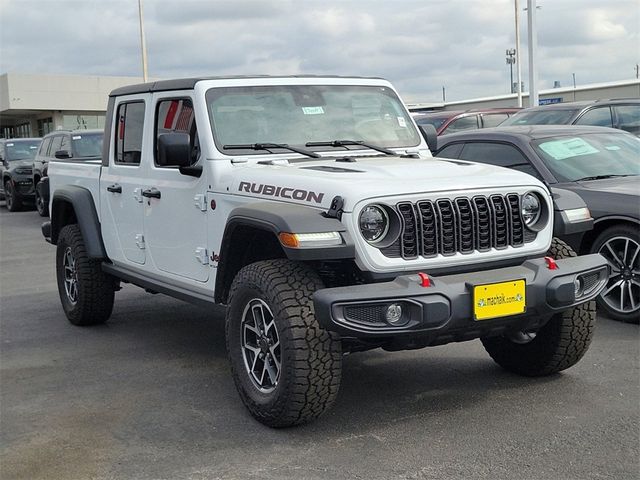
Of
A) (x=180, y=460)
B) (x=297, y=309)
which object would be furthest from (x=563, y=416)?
(x=180, y=460)

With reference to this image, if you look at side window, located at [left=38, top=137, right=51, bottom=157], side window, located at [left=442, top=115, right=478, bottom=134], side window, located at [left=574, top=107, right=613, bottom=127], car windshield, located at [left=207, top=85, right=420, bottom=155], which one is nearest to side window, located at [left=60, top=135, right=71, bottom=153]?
side window, located at [left=38, top=137, right=51, bottom=157]

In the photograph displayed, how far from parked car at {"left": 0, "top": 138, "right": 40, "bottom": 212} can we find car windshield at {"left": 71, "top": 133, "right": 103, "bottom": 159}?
4083 mm

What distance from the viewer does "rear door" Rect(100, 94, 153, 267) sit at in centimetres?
629

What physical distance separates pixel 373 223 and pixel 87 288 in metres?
3.50

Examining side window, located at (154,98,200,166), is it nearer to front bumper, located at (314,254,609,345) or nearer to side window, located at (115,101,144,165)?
side window, located at (115,101,144,165)

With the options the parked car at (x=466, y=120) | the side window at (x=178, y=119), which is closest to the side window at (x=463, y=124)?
the parked car at (x=466, y=120)

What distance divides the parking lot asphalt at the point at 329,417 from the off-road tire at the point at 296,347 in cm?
17

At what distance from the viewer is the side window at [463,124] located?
47.9ft

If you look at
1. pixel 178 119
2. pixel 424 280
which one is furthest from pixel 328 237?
pixel 178 119

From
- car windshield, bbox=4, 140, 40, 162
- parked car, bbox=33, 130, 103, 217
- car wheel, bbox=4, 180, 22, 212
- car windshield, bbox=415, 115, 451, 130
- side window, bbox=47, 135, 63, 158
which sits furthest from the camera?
car windshield, bbox=4, 140, 40, 162

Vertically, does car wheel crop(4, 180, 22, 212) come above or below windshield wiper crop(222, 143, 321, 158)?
below

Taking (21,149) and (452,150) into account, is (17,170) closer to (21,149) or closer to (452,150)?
(21,149)

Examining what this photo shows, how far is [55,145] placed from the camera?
56.2ft

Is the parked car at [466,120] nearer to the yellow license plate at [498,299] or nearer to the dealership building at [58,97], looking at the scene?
the yellow license plate at [498,299]
